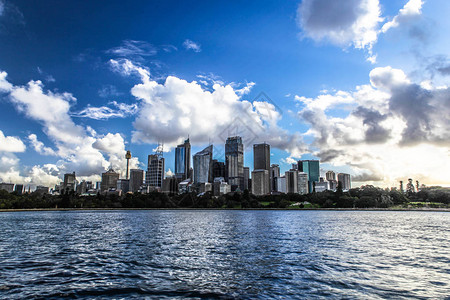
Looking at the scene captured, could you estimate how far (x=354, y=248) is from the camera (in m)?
40.9

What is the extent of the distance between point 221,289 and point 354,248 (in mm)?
26635

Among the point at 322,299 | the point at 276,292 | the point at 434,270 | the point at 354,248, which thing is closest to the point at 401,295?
the point at 322,299

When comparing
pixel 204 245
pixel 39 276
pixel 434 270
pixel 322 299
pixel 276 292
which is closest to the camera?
pixel 322 299

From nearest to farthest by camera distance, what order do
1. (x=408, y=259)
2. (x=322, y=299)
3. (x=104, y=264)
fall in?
(x=322, y=299) < (x=104, y=264) < (x=408, y=259)

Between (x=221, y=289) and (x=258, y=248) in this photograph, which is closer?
(x=221, y=289)

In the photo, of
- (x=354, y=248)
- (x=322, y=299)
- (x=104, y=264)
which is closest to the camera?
(x=322, y=299)

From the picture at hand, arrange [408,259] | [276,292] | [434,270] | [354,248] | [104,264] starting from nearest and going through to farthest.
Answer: [276,292] → [434,270] → [104,264] → [408,259] → [354,248]

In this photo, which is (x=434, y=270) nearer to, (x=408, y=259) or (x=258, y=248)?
(x=408, y=259)

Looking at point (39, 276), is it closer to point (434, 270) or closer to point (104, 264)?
point (104, 264)

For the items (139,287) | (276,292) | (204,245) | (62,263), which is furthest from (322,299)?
(204,245)

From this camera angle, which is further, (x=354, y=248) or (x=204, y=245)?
(x=204, y=245)

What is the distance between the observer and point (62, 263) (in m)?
30.3

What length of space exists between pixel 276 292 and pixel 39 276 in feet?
61.5

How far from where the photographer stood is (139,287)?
70.6 ft
